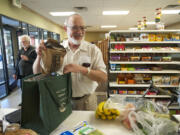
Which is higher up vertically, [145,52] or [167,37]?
[167,37]

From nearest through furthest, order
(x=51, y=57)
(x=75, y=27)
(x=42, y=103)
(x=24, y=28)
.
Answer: (x=42, y=103), (x=51, y=57), (x=75, y=27), (x=24, y=28)

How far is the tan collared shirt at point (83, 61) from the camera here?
127 centimetres

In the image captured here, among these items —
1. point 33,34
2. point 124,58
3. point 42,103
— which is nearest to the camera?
point 42,103

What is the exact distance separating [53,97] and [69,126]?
0.25 m

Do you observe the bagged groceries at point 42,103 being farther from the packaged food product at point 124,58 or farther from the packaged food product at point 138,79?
the packaged food product at point 138,79

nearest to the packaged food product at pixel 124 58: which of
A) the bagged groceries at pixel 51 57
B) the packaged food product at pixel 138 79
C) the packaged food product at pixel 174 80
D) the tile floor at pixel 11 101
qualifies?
the packaged food product at pixel 138 79

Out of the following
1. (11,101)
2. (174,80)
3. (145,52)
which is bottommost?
(11,101)

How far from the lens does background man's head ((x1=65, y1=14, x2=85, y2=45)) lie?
1.17 metres

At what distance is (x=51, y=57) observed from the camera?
2.78ft

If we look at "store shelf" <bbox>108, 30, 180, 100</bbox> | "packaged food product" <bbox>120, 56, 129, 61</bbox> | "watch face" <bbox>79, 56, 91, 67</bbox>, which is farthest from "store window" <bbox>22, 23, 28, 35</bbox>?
"watch face" <bbox>79, 56, 91, 67</bbox>

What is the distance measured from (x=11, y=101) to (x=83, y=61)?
3.33 m

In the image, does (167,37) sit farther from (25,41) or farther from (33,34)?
(33,34)

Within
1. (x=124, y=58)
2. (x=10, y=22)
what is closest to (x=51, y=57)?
(x=124, y=58)

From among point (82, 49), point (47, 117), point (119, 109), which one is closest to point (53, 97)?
point (47, 117)
